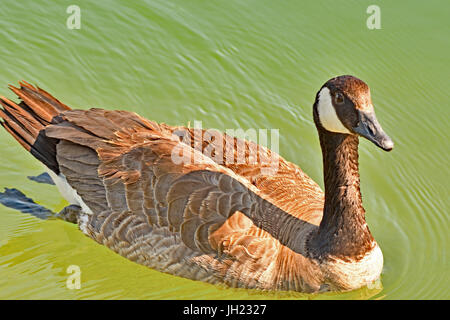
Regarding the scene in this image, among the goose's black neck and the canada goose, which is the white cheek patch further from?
the goose's black neck

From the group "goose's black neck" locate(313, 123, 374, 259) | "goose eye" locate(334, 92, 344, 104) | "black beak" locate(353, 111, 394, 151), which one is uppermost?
"goose eye" locate(334, 92, 344, 104)

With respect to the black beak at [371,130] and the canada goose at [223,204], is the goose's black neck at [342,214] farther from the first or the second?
the black beak at [371,130]

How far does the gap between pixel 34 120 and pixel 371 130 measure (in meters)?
3.67

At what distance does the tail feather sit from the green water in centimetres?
70

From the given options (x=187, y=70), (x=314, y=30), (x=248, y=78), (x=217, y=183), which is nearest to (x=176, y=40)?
(x=187, y=70)

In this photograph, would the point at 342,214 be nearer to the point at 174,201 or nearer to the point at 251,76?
the point at 174,201

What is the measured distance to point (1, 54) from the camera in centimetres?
985

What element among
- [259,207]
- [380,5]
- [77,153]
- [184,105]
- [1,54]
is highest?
[380,5]

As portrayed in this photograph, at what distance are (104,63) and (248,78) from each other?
195 centimetres

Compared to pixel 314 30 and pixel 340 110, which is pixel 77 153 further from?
pixel 314 30

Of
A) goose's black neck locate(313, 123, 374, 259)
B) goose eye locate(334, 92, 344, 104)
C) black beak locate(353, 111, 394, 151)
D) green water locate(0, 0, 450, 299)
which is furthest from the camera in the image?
green water locate(0, 0, 450, 299)

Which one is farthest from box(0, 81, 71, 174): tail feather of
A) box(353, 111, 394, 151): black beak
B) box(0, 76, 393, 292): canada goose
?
box(353, 111, 394, 151): black beak

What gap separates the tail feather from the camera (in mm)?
7906

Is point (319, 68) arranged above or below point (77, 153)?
above
